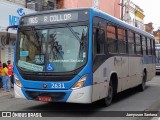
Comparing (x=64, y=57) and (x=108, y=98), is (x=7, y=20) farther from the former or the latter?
(x=64, y=57)

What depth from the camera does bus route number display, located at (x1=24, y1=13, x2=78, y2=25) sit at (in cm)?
1063

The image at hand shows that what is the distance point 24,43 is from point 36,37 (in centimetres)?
51

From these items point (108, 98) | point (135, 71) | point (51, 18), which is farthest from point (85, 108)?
point (135, 71)

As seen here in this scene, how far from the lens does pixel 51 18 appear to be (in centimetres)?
1091

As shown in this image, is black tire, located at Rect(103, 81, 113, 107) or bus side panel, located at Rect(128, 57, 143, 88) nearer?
black tire, located at Rect(103, 81, 113, 107)

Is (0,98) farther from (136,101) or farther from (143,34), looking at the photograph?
(143,34)

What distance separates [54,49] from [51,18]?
1009mm

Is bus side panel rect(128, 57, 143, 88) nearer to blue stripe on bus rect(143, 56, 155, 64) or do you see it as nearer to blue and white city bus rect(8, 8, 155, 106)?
blue stripe on bus rect(143, 56, 155, 64)

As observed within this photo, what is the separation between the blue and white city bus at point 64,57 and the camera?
1016cm

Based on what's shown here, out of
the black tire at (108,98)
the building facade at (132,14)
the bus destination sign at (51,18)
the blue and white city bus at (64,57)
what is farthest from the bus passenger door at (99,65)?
the building facade at (132,14)

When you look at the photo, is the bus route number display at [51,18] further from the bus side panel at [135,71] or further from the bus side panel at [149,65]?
the bus side panel at [149,65]

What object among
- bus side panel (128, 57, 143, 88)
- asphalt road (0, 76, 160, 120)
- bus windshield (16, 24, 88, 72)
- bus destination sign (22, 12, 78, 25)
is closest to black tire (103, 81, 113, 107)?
asphalt road (0, 76, 160, 120)

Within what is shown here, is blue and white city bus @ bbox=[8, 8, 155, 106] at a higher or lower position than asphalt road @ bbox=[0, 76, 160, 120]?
higher

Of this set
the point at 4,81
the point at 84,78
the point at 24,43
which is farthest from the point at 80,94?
the point at 4,81
